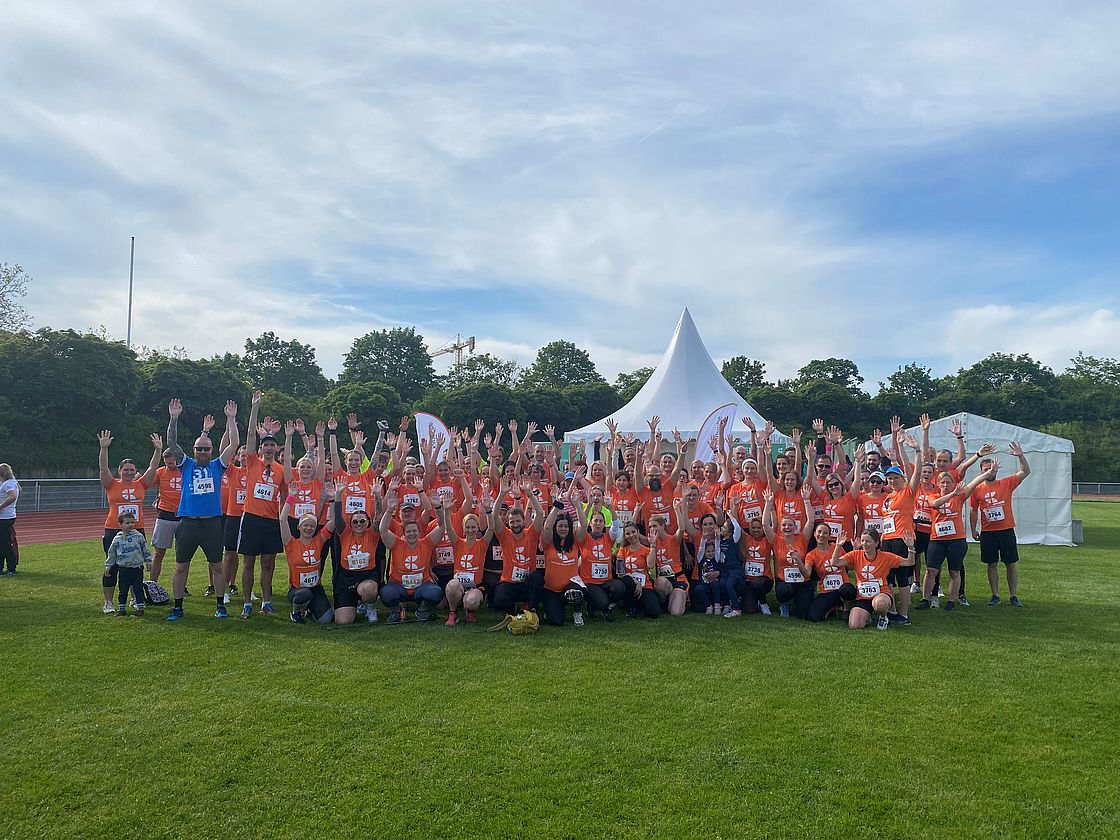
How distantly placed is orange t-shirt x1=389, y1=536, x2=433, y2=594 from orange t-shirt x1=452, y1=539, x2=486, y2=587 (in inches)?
12.1

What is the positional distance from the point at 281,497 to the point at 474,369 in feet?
181

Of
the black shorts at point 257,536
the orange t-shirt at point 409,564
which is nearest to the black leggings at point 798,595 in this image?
the orange t-shirt at point 409,564

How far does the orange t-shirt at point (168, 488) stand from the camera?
26.2 ft

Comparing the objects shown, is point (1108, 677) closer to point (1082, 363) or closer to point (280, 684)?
point (280, 684)

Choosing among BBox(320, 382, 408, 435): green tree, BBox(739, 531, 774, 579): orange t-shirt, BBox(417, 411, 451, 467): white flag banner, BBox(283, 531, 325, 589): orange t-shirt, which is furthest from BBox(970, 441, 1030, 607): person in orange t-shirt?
BBox(320, 382, 408, 435): green tree

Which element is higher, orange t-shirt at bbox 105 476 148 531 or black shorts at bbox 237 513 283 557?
orange t-shirt at bbox 105 476 148 531

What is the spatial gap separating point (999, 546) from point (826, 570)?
2.58 metres

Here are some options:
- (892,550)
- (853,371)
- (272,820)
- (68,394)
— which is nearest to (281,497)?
(272,820)

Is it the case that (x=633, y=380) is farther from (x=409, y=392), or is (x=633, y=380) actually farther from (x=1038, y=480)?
(x=1038, y=480)

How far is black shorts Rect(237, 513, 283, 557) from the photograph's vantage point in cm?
720

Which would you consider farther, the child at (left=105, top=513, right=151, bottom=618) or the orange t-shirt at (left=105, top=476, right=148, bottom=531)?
the orange t-shirt at (left=105, top=476, right=148, bottom=531)

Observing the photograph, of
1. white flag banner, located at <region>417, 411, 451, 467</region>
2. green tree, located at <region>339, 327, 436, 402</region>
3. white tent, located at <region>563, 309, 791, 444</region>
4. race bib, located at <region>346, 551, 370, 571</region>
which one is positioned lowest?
race bib, located at <region>346, 551, 370, 571</region>

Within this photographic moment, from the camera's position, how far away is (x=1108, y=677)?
17.6ft

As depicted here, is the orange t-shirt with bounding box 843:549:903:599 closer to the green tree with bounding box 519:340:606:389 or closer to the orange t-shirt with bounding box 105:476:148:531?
the orange t-shirt with bounding box 105:476:148:531
